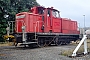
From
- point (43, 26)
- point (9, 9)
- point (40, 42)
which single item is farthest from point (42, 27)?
point (9, 9)

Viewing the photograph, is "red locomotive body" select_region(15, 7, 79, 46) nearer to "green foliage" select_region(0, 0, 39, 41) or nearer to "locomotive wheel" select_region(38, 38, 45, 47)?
"locomotive wheel" select_region(38, 38, 45, 47)

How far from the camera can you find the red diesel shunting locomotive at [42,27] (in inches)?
485

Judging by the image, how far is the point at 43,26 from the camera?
13477 mm

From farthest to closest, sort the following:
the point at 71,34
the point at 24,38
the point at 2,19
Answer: the point at 2,19
the point at 71,34
the point at 24,38

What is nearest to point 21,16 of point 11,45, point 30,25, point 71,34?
point 30,25

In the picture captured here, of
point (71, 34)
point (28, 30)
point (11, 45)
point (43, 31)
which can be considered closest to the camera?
point (28, 30)

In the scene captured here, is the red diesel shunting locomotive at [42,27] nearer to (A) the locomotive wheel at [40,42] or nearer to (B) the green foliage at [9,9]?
(A) the locomotive wheel at [40,42]

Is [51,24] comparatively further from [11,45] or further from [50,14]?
[11,45]

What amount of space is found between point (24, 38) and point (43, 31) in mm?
2408

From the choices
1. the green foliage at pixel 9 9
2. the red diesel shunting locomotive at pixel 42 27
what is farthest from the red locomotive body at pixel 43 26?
the green foliage at pixel 9 9

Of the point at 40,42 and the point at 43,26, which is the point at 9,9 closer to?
the point at 43,26

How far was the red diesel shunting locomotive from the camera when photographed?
12.3 metres

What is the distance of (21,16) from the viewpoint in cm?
1288

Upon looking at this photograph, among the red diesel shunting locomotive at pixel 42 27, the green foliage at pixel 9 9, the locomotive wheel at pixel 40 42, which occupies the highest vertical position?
the green foliage at pixel 9 9
